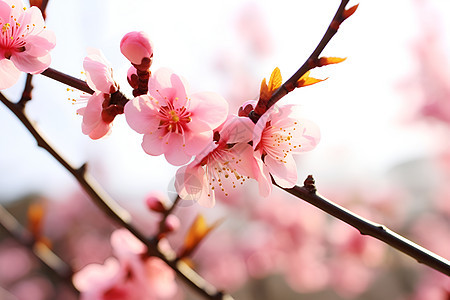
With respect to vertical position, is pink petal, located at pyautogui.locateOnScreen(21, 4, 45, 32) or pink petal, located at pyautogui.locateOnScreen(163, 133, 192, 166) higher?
pink petal, located at pyautogui.locateOnScreen(21, 4, 45, 32)

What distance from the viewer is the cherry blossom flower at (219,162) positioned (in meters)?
0.51

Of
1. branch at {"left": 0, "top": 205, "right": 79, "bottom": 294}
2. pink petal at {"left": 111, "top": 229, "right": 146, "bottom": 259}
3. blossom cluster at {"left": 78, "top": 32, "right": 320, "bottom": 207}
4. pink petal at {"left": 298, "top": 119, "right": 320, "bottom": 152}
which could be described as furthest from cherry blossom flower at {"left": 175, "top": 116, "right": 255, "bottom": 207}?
branch at {"left": 0, "top": 205, "right": 79, "bottom": 294}

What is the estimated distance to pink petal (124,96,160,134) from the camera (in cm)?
52

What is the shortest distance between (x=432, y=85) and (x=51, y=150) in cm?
382

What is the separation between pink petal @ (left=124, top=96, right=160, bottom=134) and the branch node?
0.70 ft

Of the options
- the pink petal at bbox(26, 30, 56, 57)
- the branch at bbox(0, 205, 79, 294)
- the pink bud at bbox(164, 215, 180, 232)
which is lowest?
the branch at bbox(0, 205, 79, 294)

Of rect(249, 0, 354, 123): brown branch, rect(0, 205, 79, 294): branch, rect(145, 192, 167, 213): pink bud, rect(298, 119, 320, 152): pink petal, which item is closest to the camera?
rect(249, 0, 354, 123): brown branch

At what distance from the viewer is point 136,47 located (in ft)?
1.75

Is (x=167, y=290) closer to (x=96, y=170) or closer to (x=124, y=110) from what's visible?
(x=124, y=110)

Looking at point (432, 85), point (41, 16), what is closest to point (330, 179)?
point (432, 85)

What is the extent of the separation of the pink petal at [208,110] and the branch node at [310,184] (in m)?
0.13

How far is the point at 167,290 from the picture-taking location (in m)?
1.09

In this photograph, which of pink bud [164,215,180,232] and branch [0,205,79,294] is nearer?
pink bud [164,215,180,232]

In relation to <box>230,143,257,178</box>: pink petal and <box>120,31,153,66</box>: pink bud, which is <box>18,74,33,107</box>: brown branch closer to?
<box>120,31,153,66</box>: pink bud
